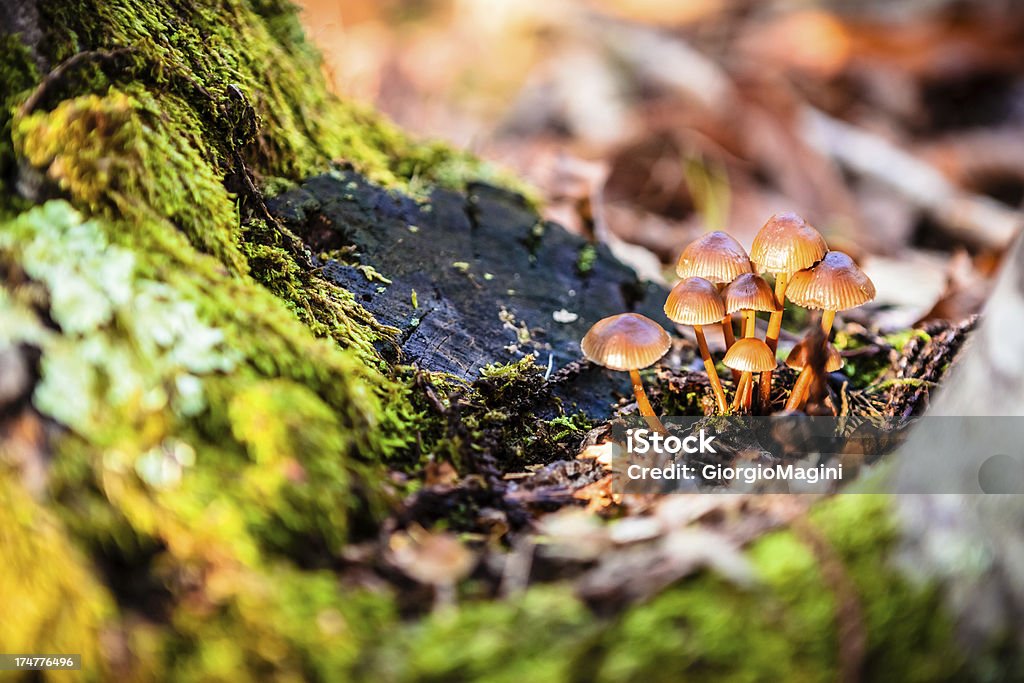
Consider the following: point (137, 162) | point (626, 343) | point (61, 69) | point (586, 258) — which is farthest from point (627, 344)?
point (61, 69)

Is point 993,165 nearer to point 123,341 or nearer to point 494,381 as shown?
point 494,381

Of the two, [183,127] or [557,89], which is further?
[557,89]

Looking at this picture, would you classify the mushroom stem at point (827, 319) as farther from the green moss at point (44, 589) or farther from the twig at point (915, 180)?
the twig at point (915, 180)

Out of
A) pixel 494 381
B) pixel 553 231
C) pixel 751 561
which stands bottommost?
pixel 751 561

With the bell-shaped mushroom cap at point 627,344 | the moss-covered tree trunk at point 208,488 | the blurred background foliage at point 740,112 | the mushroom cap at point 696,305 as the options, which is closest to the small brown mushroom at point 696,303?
the mushroom cap at point 696,305

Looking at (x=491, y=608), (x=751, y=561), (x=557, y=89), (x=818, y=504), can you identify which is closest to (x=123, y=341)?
(x=491, y=608)

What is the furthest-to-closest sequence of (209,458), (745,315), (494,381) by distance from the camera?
(745,315) → (494,381) → (209,458)
